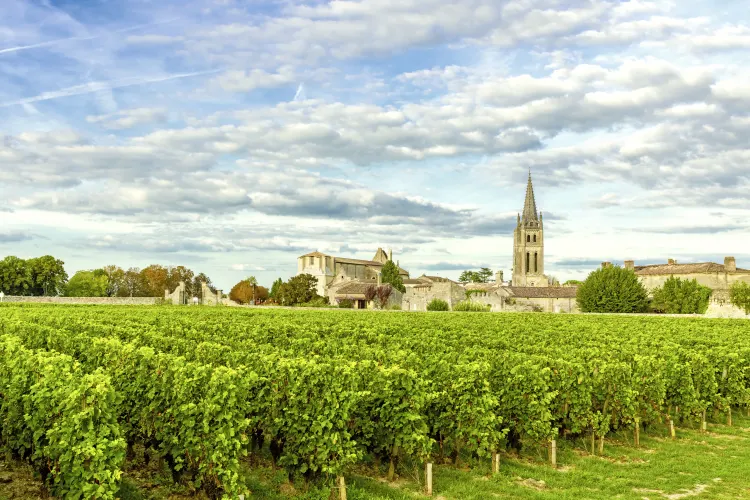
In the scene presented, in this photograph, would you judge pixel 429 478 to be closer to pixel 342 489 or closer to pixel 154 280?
pixel 342 489

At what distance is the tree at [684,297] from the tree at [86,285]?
99778 millimetres

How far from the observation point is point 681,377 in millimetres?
17375

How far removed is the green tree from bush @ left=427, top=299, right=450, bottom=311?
70.6 m

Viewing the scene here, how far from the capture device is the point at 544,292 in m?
99.7

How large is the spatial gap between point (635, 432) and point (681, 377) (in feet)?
9.88

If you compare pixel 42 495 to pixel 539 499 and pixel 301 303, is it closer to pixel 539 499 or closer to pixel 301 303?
pixel 539 499

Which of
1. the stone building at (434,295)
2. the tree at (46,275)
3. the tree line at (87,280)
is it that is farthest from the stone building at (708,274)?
the tree at (46,275)

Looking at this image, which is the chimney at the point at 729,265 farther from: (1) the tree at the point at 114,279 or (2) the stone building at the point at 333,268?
(1) the tree at the point at 114,279

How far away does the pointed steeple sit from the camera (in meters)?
166

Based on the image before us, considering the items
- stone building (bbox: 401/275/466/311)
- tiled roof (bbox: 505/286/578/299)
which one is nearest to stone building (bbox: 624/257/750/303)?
tiled roof (bbox: 505/286/578/299)

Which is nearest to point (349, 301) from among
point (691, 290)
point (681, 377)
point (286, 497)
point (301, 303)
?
point (301, 303)

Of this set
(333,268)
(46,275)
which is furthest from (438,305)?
(46,275)

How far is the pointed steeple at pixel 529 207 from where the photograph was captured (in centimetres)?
16562

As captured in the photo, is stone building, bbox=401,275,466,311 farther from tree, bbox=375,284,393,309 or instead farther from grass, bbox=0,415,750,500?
grass, bbox=0,415,750,500
